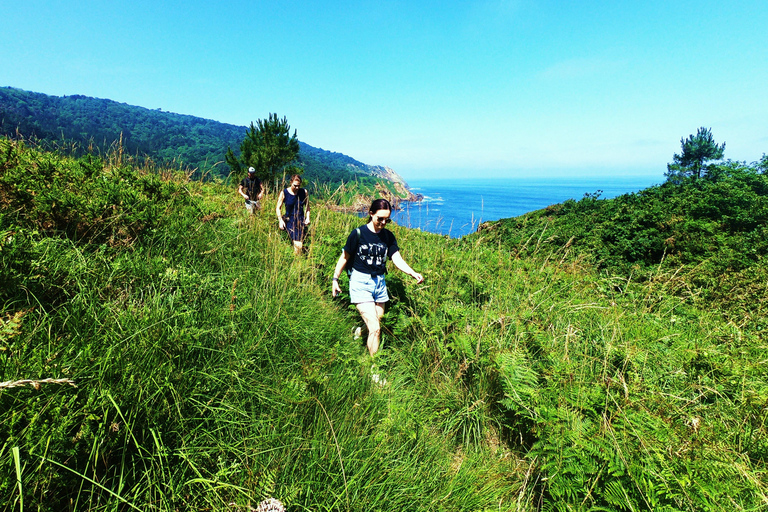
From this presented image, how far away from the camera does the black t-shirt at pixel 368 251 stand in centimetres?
373

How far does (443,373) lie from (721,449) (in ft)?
6.62

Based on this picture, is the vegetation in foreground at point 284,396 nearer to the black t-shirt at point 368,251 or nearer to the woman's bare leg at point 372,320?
the woman's bare leg at point 372,320

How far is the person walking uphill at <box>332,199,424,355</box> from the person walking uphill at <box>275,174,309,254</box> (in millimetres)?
2368

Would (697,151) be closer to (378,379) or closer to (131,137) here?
(378,379)

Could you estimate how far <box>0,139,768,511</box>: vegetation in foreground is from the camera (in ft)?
4.71

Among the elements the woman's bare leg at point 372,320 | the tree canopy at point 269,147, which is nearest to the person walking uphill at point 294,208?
the woman's bare leg at point 372,320

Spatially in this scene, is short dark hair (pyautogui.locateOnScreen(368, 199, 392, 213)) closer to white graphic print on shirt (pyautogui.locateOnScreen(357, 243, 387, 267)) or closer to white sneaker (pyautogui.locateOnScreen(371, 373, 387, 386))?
white graphic print on shirt (pyautogui.locateOnScreen(357, 243, 387, 267))

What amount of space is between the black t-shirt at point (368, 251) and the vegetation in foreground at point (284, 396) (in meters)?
0.72

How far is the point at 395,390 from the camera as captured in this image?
2.91 metres

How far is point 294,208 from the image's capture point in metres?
6.05

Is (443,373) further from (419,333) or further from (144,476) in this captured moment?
(144,476)

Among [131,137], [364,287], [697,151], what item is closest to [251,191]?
[364,287]

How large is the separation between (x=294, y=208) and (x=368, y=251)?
2.96 metres

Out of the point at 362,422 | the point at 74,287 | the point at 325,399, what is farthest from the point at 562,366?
the point at 74,287
